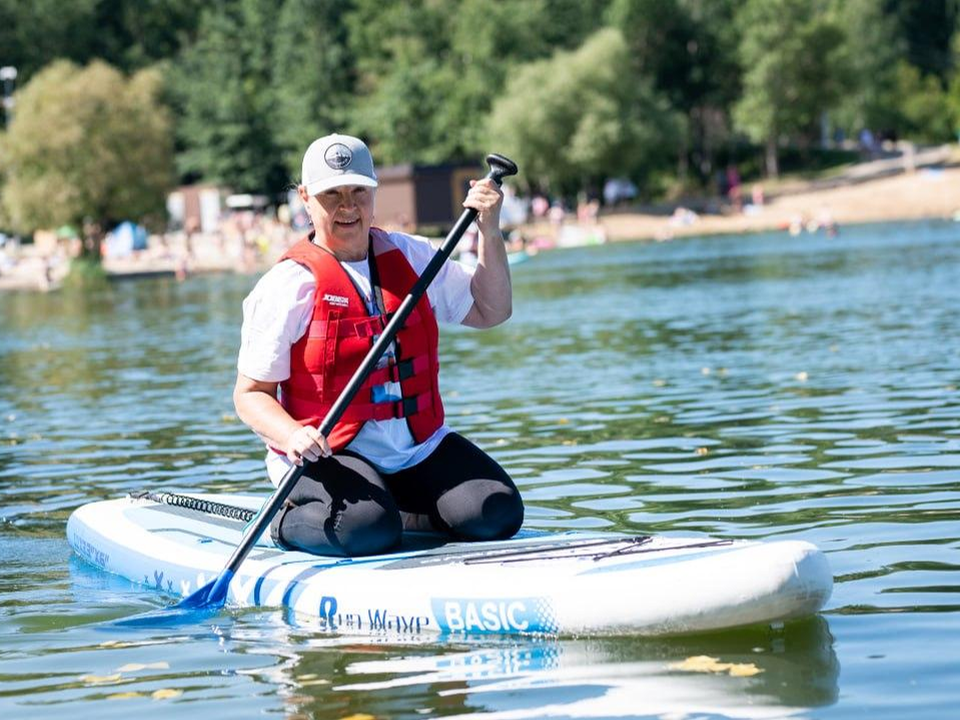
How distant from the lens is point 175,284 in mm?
48844

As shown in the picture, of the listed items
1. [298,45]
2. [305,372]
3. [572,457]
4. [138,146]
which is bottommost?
[572,457]

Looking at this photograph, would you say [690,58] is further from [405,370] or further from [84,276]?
[405,370]

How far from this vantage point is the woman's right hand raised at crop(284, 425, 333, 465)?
624 cm

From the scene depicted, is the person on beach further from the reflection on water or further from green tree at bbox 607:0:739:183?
green tree at bbox 607:0:739:183

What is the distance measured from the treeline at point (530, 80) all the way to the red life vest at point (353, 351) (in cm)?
5741

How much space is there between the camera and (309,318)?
648cm

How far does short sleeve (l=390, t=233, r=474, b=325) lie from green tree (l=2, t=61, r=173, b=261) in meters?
48.1

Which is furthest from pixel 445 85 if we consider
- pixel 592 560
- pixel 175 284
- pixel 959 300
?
pixel 592 560

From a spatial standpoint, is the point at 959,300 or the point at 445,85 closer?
the point at 959,300

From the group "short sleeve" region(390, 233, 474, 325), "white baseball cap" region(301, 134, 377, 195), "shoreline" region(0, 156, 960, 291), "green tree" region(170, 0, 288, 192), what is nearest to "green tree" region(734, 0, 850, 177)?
"shoreline" region(0, 156, 960, 291)

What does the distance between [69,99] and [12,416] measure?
4017 cm

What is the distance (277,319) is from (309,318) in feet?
0.43

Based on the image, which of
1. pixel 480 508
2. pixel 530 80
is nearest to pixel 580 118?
pixel 530 80

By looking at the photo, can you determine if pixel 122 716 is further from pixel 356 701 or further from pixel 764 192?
pixel 764 192
